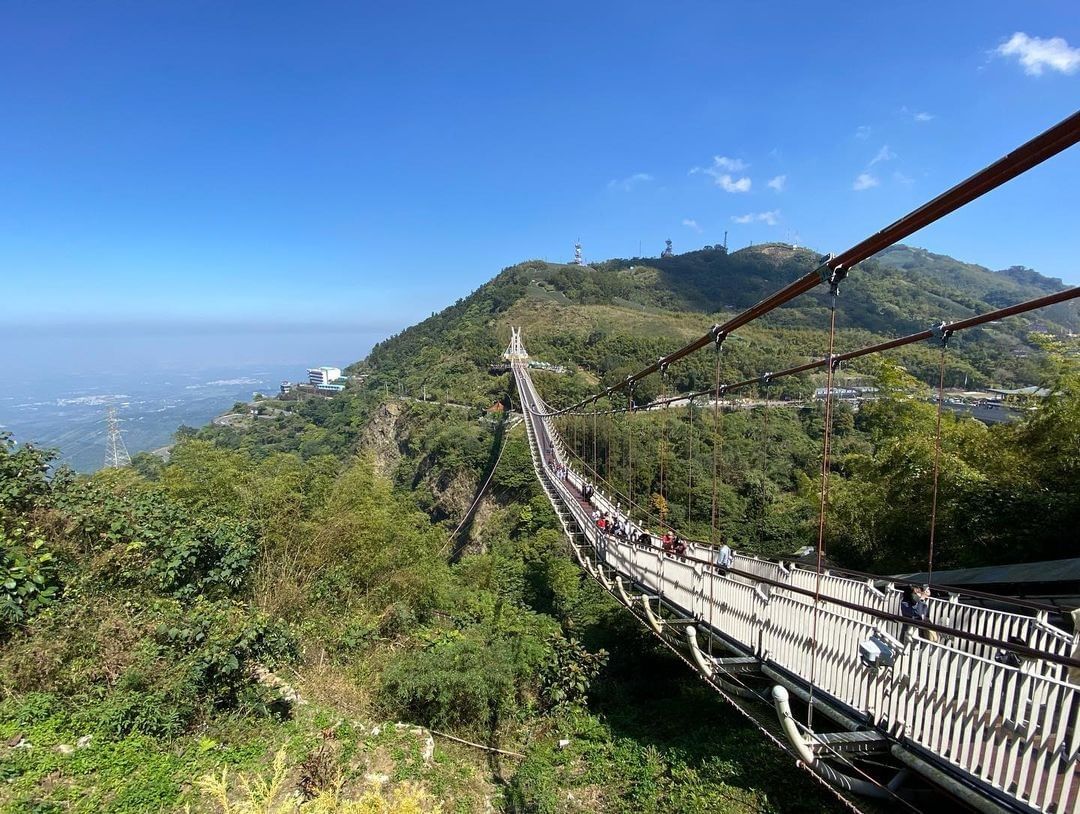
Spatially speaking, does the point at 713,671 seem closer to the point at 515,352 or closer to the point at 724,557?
the point at 724,557

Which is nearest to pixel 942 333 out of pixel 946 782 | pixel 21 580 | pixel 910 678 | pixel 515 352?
pixel 910 678

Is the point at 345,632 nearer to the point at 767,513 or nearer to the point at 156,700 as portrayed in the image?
the point at 156,700

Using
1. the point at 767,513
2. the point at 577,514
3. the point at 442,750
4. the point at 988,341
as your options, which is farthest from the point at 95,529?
the point at 988,341

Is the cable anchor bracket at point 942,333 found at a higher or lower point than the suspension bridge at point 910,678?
higher

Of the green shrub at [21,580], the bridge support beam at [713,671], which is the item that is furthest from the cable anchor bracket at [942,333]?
the green shrub at [21,580]

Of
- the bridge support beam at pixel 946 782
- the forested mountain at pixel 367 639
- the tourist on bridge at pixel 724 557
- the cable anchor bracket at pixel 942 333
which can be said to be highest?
the cable anchor bracket at pixel 942 333

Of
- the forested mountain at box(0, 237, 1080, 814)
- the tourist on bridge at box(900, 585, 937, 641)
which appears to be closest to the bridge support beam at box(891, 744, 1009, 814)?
the tourist on bridge at box(900, 585, 937, 641)

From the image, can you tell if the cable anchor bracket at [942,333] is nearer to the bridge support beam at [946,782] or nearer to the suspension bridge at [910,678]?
the suspension bridge at [910,678]

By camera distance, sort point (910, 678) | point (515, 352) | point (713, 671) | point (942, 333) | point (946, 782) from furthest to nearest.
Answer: point (515, 352)
point (713, 671)
point (942, 333)
point (910, 678)
point (946, 782)

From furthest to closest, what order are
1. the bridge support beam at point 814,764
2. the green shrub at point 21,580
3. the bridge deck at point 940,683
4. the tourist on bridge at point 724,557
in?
the tourist on bridge at point 724,557, the green shrub at point 21,580, the bridge support beam at point 814,764, the bridge deck at point 940,683

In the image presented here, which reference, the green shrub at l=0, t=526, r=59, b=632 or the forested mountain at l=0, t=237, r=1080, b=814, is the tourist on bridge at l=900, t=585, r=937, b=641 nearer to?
the forested mountain at l=0, t=237, r=1080, b=814

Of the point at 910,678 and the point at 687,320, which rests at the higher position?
the point at 687,320
